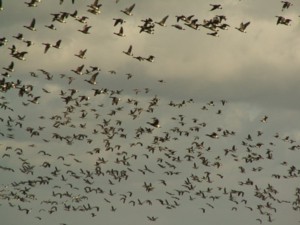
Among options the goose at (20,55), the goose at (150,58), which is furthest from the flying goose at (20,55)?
the goose at (150,58)

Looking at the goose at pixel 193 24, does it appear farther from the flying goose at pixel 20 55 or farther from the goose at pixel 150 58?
the flying goose at pixel 20 55

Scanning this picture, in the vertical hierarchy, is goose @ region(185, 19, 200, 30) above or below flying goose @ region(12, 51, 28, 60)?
above

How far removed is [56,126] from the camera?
389 feet

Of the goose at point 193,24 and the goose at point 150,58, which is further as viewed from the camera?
the goose at point 150,58

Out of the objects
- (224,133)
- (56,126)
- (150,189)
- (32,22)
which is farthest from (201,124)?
(32,22)

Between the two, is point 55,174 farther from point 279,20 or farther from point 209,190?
point 279,20

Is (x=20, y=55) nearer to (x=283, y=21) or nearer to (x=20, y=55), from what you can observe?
(x=20, y=55)

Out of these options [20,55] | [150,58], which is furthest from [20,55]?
[150,58]

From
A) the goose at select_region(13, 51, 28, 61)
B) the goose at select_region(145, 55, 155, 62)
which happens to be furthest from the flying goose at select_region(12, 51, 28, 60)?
the goose at select_region(145, 55, 155, 62)

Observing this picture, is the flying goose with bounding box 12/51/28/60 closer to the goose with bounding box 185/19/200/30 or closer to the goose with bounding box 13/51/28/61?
the goose with bounding box 13/51/28/61

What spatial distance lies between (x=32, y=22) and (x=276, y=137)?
1623 inches

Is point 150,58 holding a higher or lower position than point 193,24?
lower

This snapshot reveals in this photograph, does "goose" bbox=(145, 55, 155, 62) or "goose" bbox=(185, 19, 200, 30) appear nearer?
"goose" bbox=(185, 19, 200, 30)

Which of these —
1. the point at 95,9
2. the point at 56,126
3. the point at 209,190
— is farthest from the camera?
the point at 209,190
